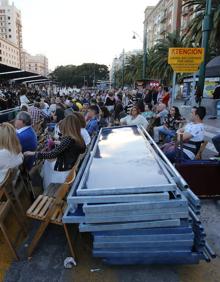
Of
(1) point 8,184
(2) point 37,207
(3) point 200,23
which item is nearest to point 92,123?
(1) point 8,184

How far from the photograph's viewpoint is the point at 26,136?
4695 millimetres

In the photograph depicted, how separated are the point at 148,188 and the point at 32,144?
106 inches

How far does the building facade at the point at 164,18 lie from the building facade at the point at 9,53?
63610mm

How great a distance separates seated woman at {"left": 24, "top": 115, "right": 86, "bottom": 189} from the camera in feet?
12.7

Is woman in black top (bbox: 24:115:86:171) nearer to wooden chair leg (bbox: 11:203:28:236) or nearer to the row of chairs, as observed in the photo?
the row of chairs

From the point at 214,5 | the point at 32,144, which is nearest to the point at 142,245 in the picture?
the point at 32,144

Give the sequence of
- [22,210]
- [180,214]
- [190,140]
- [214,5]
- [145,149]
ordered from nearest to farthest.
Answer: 1. [180,214]
2. [22,210]
3. [145,149]
4. [190,140]
5. [214,5]

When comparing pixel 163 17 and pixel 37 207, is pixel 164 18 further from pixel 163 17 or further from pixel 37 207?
pixel 37 207

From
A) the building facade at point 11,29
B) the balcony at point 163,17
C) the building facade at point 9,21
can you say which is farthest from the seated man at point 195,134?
the building facade at point 9,21

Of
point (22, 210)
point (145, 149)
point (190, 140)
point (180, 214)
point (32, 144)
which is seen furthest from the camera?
point (190, 140)

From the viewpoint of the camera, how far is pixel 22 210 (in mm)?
3779

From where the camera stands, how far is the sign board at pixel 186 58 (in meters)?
10.8

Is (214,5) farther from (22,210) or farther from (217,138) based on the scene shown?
(22,210)

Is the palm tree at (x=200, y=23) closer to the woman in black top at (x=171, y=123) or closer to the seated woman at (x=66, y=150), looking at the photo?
the woman in black top at (x=171, y=123)
